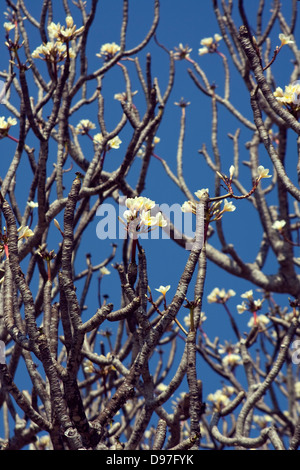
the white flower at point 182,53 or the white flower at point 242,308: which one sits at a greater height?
the white flower at point 182,53

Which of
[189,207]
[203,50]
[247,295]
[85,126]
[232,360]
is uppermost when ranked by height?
[203,50]

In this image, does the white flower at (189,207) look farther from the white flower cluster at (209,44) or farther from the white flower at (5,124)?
the white flower cluster at (209,44)

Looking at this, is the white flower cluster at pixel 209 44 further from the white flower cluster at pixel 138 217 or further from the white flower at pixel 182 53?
the white flower cluster at pixel 138 217

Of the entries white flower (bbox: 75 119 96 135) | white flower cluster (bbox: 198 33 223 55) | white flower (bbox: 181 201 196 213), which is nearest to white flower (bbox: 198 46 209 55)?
white flower cluster (bbox: 198 33 223 55)

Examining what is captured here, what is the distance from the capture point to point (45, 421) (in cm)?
296

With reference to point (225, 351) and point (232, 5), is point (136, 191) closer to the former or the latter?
point (225, 351)

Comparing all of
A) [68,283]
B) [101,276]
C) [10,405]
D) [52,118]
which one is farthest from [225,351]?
[68,283]

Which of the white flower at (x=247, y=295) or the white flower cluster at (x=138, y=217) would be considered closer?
the white flower cluster at (x=138, y=217)

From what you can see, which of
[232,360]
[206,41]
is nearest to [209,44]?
[206,41]

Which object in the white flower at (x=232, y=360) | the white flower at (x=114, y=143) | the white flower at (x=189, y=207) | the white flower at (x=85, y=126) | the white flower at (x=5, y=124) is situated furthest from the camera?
the white flower at (x=232, y=360)

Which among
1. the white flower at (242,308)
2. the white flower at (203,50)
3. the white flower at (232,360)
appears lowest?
the white flower at (232,360)

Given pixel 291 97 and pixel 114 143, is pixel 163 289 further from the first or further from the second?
pixel 114 143

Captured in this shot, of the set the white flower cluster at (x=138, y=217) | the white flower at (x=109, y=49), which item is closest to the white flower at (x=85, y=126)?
the white flower at (x=109, y=49)

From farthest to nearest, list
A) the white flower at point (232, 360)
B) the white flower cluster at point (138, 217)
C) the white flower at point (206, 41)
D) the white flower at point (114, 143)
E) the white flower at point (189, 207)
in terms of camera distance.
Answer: the white flower at point (206, 41) < the white flower at point (232, 360) < the white flower at point (114, 143) < the white flower at point (189, 207) < the white flower cluster at point (138, 217)
